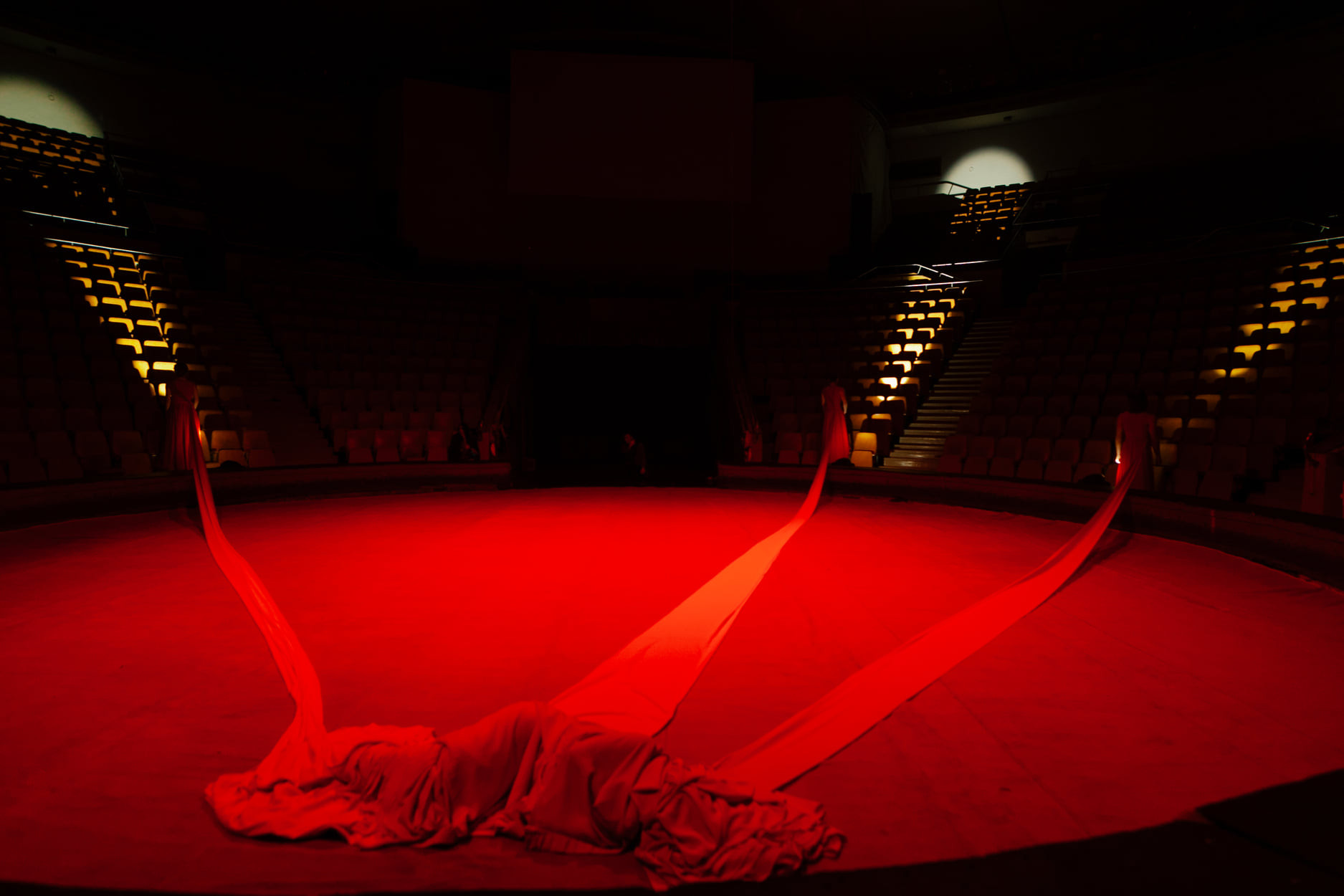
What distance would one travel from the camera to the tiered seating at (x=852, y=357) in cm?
1202

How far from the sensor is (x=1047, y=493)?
8586mm

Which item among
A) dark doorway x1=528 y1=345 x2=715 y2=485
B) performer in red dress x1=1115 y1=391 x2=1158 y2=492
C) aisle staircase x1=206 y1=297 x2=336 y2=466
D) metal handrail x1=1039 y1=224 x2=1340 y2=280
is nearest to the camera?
performer in red dress x1=1115 y1=391 x2=1158 y2=492

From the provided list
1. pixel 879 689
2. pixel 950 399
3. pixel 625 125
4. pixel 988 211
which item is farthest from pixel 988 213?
pixel 879 689

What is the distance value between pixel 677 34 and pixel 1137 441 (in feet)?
38.7

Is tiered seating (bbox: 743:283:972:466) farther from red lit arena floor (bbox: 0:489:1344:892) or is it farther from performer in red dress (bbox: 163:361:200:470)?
performer in red dress (bbox: 163:361:200:470)

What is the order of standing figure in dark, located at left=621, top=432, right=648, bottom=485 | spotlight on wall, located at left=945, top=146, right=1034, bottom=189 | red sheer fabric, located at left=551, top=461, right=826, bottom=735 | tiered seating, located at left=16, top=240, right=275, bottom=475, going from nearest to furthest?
red sheer fabric, located at left=551, top=461, right=826, bottom=735 → tiered seating, located at left=16, top=240, right=275, bottom=475 → standing figure in dark, located at left=621, top=432, right=648, bottom=485 → spotlight on wall, located at left=945, top=146, right=1034, bottom=189

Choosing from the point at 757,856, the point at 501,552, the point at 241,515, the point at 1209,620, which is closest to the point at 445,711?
the point at 757,856

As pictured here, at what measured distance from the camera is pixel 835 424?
10953 millimetres

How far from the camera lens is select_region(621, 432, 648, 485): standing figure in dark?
12141 millimetres

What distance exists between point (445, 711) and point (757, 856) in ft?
5.03

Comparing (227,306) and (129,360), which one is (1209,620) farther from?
(227,306)

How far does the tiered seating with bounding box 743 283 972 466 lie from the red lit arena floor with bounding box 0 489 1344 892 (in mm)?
5146

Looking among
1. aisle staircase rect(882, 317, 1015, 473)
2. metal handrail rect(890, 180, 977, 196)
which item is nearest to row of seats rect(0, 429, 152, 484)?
aisle staircase rect(882, 317, 1015, 473)

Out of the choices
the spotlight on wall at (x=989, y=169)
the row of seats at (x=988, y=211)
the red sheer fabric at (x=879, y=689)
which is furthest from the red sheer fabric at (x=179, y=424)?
the spotlight on wall at (x=989, y=169)
